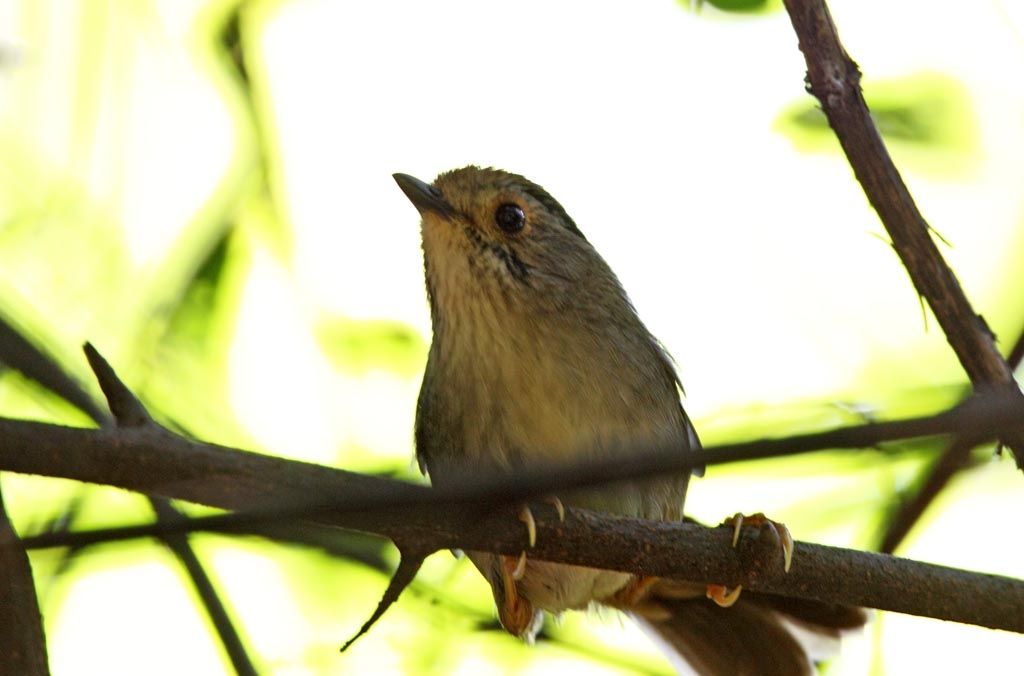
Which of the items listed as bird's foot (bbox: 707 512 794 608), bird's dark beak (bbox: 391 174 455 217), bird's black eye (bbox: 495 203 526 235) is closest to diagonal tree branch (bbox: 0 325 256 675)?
bird's foot (bbox: 707 512 794 608)

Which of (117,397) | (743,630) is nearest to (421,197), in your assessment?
(743,630)

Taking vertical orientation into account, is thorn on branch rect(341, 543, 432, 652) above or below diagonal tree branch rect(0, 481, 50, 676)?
above

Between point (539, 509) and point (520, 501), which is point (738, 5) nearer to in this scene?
point (539, 509)

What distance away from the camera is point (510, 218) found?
12.6ft

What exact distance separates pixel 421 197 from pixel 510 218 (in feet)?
0.93

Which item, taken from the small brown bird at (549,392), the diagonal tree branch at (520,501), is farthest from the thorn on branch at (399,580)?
the small brown bird at (549,392)

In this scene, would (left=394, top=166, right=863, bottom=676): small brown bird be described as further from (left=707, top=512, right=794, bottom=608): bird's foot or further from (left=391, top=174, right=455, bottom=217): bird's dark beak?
(left=707, top=512, right=794, bottom=608): bird's foot

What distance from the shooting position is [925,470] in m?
2.79

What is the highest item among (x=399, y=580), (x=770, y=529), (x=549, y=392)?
(x=549, y=392)

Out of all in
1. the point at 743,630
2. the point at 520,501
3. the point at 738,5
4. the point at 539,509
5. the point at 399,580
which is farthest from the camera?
the point at 743,630

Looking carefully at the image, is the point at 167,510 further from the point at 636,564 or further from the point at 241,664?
the point at 636,564

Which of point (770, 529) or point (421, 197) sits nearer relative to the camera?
point (770, 529)

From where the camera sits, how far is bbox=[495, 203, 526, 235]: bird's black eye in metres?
3.83

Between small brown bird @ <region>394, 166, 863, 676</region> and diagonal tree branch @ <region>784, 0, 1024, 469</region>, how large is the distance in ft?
3.30
